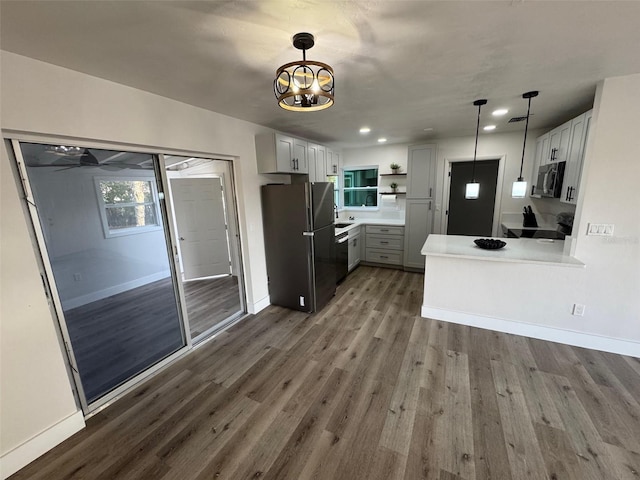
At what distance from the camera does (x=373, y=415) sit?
1.89 meters

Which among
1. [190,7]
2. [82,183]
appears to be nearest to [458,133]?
[190,7]

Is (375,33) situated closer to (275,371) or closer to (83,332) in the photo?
(275,371)

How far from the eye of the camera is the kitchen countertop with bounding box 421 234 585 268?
254 centimetres

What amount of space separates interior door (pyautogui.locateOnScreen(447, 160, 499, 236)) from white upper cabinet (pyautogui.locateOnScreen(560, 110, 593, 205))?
1618mm

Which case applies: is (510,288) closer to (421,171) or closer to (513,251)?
(513,251)

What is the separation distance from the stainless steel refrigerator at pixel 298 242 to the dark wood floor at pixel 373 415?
0.75 m

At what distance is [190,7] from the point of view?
1167mm

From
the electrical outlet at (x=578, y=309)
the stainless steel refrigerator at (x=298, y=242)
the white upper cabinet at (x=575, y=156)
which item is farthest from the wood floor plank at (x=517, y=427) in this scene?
the stainless steel refrigerator at (x=298, y=242)

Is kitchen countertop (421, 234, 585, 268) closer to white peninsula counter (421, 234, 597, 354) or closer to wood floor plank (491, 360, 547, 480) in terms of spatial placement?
white peninsula counter (421, 234, 597, 354)

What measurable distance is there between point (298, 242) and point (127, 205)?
1822 millimetres

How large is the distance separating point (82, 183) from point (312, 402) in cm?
256

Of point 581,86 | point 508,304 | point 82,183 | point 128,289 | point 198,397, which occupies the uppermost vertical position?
point 581,86

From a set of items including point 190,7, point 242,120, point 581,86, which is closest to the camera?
point 190,7

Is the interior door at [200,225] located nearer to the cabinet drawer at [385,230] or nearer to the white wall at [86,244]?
the white wall at [86,244]
